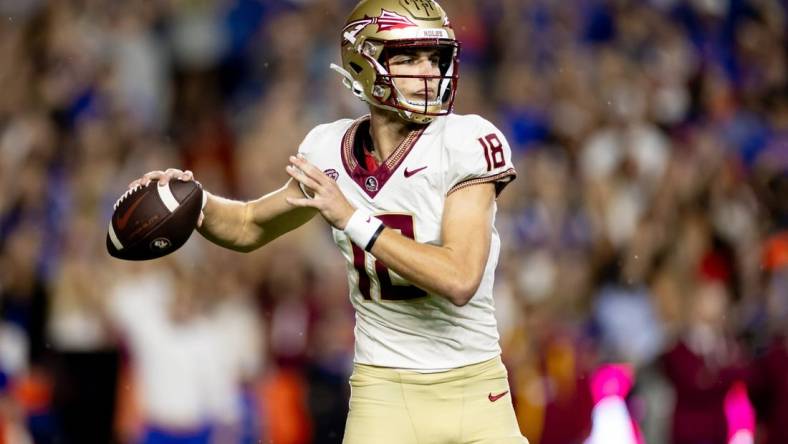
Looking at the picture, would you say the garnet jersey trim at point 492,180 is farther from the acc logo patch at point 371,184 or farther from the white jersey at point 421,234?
the acc logo patch at point 371,184

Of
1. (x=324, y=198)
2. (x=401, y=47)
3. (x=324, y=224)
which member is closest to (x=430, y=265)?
(x=324, y=198)

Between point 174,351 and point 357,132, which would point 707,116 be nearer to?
point 174,351

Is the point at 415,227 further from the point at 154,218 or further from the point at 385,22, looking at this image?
the point at 154,218

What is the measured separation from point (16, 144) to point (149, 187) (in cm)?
442

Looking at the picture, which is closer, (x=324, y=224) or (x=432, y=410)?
(x=432, y=410)

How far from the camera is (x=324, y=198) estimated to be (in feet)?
12.4

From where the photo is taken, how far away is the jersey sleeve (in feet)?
12.8

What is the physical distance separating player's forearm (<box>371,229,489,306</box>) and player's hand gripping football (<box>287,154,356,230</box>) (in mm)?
117

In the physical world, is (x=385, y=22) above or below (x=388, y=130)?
above

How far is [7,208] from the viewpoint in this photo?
786 cm

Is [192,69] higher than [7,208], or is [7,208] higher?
[192,69]

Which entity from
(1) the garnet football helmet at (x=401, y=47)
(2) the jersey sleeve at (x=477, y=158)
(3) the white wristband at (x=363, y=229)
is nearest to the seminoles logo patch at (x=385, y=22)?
(1) the garnet football helmet at (x=401, y=47)

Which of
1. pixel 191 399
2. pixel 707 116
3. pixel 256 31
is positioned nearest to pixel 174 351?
pixel 191 399

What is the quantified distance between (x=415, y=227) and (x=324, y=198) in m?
0.30
